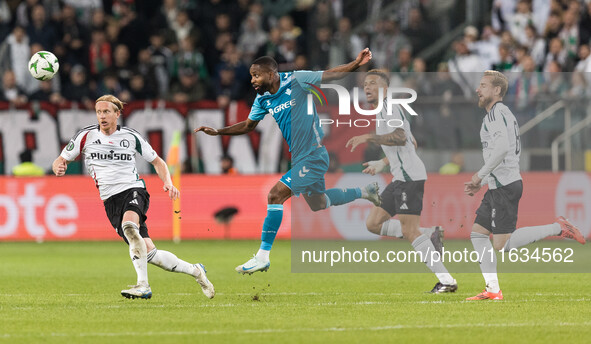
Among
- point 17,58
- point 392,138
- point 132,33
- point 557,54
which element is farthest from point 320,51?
point 392,138

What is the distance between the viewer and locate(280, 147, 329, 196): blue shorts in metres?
12.1

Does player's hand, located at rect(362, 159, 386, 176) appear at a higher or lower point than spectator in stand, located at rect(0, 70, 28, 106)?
lower

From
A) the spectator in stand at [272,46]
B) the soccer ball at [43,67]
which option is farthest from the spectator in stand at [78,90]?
the soccer ball at [43,67]

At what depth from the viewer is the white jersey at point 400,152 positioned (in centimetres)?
1266

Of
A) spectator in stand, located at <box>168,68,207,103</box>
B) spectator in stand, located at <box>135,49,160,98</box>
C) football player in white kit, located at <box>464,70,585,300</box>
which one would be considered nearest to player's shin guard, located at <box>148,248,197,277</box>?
football player in white kit, located at <box>464,70,585,300</box>

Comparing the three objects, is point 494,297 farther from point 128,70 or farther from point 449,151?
point 128,70

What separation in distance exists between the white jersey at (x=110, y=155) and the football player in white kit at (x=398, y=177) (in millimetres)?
2580

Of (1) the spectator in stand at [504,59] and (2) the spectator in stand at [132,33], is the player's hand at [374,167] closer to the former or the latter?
(1) the spectator in stand at [504,59]

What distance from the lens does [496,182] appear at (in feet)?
38.8

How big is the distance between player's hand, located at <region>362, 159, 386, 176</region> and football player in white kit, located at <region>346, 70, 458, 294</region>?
23 millimetres

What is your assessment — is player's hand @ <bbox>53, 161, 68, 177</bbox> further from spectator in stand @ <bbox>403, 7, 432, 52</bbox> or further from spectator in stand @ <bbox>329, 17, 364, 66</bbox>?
spectator in stand @ <bbox>403, 7, 432, 52</bbox>

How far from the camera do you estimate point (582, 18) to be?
23.1 metres

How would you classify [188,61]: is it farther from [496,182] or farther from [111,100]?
[496,182]

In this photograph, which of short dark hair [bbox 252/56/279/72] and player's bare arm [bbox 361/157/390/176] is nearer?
short dark hair [bbox 252/56/279/72]
